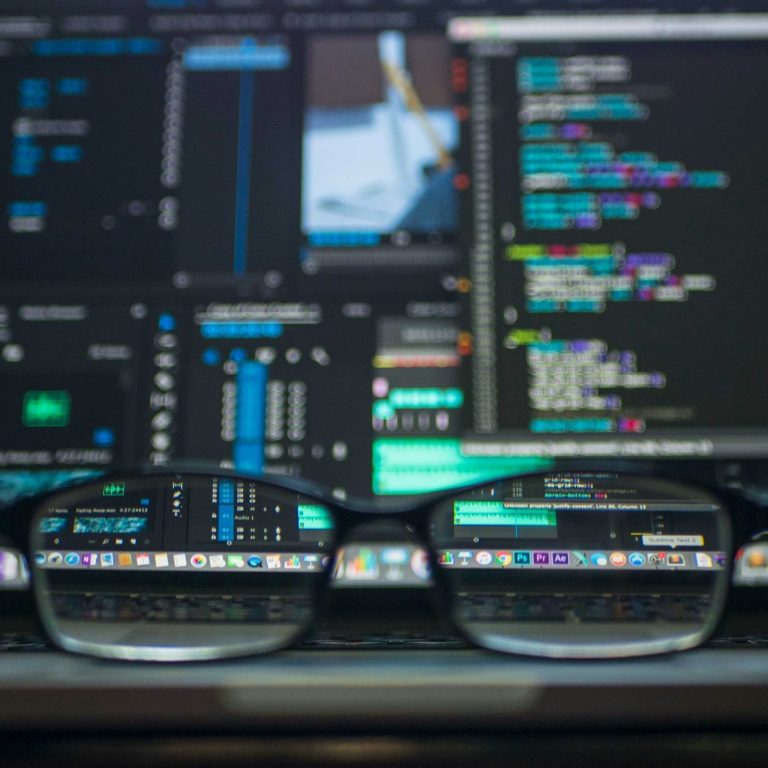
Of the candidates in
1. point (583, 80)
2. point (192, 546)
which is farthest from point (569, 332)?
point (192, 546)

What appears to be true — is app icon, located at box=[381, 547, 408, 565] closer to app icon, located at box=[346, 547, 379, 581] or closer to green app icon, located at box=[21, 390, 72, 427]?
app icon, located at box=[346, 547, 379, 581]

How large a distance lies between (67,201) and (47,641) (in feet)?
1.35

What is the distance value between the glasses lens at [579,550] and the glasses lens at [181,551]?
8 cm

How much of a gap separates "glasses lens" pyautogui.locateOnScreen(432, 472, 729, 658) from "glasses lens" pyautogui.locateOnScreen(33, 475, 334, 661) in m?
0.08

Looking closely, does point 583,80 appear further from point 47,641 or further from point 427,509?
point 47,641

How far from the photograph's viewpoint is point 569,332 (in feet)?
1.79

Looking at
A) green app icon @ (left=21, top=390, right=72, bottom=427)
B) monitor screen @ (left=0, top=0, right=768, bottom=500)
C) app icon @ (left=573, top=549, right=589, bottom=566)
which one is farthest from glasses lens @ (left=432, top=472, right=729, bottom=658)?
green app icon @ (left=21, top=390, right=72, bottom=427)

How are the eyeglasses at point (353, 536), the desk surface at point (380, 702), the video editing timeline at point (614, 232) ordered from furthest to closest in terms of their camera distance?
the video editing timeline at point (614, 232)
the eyeglasses at point (353, 536)
the desk surface at point (380, 702)

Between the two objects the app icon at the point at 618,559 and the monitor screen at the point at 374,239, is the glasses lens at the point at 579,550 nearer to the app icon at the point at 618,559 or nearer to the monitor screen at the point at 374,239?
the app icon at the point at 618,559

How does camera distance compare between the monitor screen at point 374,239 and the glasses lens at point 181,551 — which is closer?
the glasses lens at point 181,551

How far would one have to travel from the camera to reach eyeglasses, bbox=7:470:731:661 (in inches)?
14.1

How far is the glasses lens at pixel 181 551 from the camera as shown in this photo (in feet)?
1.18

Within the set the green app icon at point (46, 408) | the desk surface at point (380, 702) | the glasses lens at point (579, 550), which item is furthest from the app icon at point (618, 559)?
the green app icon at point (46, 408)

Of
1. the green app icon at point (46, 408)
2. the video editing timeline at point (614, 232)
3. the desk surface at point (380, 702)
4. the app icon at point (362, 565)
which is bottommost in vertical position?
the desk surface at point (380, 702)
